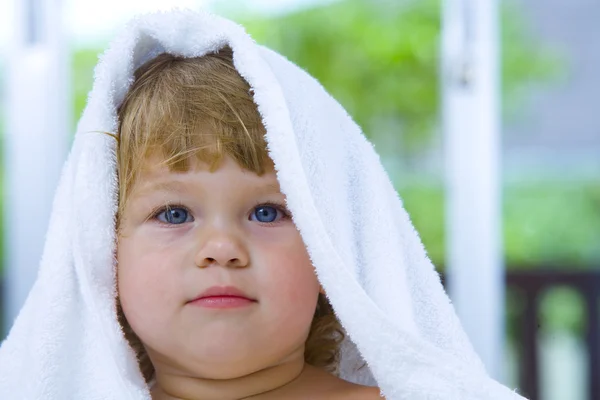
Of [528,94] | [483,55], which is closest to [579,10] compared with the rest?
[528,94]

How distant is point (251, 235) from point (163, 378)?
219mm

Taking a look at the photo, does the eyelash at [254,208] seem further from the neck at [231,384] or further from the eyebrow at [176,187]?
the neck at [231,384]

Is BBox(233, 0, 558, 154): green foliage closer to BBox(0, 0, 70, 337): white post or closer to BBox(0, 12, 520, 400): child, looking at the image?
BBox(0, 0, 70, 337): white post

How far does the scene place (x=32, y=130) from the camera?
71.7 inches

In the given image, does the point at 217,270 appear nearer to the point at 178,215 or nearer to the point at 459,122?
the point at 178,215

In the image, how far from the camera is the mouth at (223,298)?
2.62 feet

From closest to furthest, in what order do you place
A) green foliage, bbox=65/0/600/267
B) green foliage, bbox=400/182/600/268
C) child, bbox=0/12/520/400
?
child, bbox=0/12/520/400
green foliage, bbox=65/0/600/267
green foliage, bbox=400/182/600/268

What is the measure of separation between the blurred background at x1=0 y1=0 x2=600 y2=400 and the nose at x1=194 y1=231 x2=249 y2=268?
1.10 meters

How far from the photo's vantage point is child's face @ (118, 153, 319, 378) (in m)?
0.80

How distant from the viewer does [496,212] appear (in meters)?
1.83

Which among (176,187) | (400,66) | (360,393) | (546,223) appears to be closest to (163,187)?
(176,187)

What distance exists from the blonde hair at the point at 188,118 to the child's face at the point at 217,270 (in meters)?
0.02

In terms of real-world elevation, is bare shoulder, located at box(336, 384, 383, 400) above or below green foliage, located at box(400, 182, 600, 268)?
below

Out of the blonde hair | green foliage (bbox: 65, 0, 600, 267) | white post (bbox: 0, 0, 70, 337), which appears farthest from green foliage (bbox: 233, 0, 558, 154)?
the blonde hair
